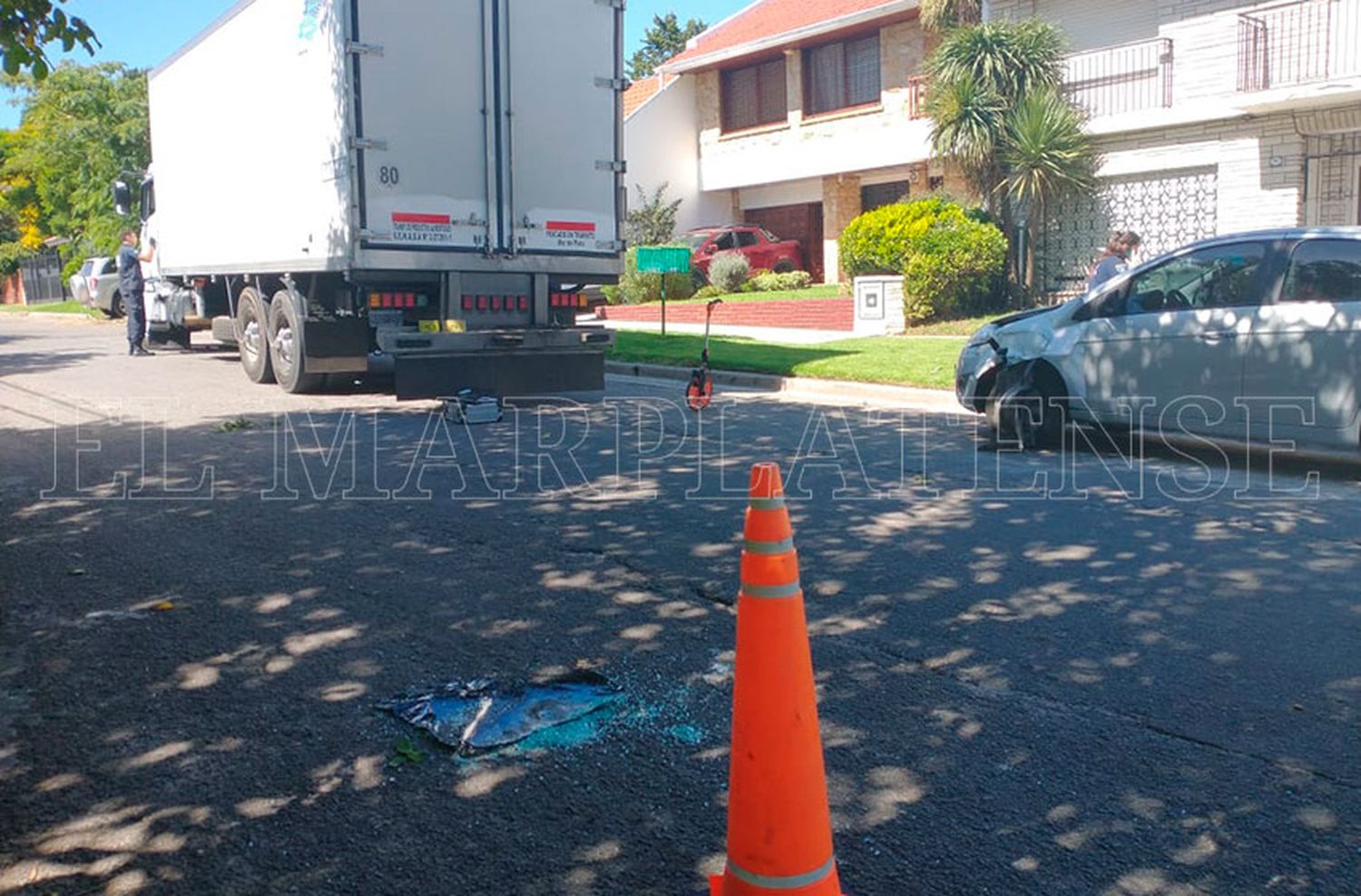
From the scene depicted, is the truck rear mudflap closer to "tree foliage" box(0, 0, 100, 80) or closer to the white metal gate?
"tree foliage" box(0, 0, 100, 80)

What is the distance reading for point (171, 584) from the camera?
6.02 meters

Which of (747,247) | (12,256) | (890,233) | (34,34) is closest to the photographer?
(34,34)

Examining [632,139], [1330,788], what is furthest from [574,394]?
[632,139]

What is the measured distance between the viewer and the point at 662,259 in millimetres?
18469

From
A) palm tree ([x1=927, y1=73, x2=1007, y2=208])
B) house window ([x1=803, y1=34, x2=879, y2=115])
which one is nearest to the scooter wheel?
palm tree ([x1=927, y1=73, x2=1007, y2=208])

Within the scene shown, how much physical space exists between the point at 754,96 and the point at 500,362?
71.6ft

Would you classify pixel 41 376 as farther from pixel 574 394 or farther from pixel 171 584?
pixel 171 584

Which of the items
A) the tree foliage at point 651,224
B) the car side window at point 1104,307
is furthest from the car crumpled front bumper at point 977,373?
the tree foliage at point 651,224

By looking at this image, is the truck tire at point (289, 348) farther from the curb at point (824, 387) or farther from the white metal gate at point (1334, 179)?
the white metal gate at point (1334, 179)

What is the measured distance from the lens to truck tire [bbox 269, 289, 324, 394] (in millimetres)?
13305

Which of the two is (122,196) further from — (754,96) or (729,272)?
(754,96)

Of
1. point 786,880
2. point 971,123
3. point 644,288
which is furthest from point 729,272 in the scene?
point 786,880

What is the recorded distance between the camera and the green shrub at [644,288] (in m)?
26.5

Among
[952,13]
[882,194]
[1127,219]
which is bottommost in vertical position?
[1127,219]
